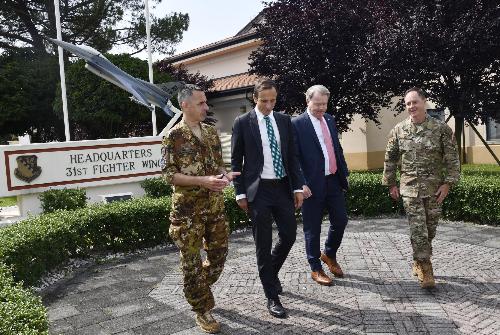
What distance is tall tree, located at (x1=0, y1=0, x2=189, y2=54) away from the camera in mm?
20906

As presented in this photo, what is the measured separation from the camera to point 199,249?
382 centimetres

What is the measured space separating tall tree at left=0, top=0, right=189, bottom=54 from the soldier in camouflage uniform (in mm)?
18910

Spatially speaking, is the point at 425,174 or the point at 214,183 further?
the point at 425,174

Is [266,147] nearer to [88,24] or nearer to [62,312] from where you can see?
[62,312]

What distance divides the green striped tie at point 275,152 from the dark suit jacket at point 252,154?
5cm

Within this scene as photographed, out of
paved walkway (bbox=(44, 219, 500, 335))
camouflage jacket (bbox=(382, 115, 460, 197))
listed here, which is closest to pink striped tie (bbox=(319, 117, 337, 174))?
camouflage jacket (bbox=(382, 115, 460, 197))

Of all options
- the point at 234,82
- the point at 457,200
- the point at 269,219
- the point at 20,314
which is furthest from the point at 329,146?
the point at 234,82

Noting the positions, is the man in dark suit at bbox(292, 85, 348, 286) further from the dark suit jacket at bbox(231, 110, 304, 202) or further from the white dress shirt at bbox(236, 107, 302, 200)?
the white dress shirt at bbox(236, 107, 302, 200)

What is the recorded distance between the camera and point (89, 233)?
265 inches

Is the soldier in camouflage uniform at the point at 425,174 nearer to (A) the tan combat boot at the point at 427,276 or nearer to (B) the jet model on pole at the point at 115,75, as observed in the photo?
(A) the tan combat boot at the point at 427,276

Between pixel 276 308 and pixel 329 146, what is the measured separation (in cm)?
183

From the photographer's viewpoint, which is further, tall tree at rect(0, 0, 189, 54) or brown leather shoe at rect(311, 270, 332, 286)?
tall tree at rect(0, 0, 189, 54)

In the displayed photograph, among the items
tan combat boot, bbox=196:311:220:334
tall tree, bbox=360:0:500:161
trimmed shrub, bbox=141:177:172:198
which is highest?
tall tree, bbox=360:0:500:161

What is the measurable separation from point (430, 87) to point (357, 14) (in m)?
3.10
